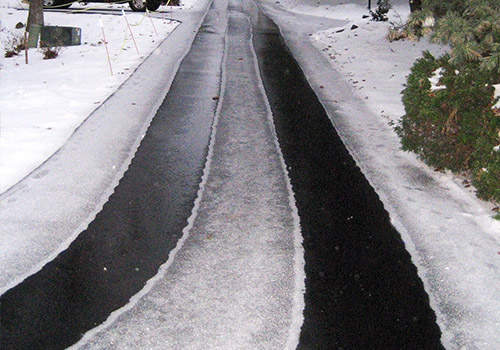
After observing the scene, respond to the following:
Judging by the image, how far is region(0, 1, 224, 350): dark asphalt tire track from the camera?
13.6 feet

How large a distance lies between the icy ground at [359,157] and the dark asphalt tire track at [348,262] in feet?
0.71

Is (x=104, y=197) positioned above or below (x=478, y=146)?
below

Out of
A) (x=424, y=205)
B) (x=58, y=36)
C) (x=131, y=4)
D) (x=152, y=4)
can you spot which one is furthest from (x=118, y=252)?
(x=152, y=4)

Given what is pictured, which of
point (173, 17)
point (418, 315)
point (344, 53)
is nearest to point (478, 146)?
point (418, 315)

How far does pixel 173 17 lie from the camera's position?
25734 millimetres

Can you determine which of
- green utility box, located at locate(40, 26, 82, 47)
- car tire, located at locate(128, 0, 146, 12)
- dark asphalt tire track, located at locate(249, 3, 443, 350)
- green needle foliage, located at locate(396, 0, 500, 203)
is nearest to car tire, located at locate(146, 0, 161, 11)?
car tire, located at locate(128, 0, 146, 12)

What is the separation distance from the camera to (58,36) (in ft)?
55.9

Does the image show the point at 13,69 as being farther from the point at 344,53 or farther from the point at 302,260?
the point at 302,260

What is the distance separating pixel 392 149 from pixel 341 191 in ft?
7.53

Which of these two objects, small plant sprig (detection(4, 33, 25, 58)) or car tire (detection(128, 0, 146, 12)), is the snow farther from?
car tire (detection(128, 0, 146, 12))

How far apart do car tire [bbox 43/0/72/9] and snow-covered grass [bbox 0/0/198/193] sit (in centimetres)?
197

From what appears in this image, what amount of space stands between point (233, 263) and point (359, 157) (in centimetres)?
406

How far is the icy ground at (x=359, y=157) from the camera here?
4.86 m

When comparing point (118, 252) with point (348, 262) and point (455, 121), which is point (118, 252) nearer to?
point (348, 262)
